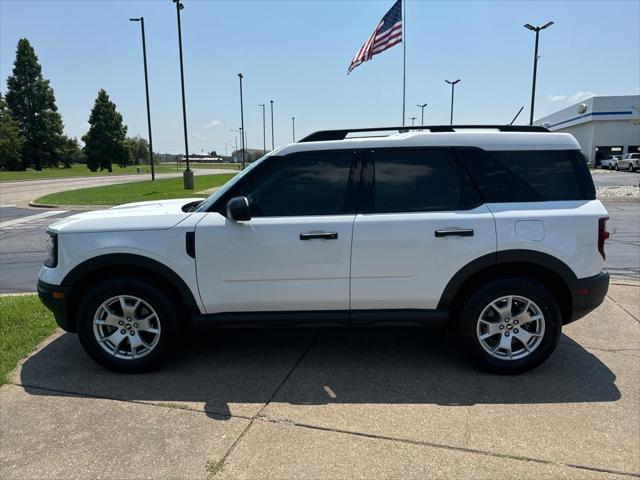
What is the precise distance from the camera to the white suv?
11.9 ft

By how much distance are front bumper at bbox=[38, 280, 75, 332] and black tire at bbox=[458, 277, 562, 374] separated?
3116mm

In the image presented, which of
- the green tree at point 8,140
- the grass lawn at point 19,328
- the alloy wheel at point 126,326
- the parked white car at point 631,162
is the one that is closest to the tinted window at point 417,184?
the alloy wheel at point 126,326

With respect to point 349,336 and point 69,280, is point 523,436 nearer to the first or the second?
point 349,336

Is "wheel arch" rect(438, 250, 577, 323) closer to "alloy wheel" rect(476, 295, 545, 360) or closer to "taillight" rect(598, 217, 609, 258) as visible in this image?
"alloy wheel" rect(476, 295, 545, 360)

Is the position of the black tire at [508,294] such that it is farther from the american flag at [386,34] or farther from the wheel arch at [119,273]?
the american flag at [386,34]

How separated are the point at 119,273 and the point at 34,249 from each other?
280 inches

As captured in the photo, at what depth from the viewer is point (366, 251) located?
361 centimetres

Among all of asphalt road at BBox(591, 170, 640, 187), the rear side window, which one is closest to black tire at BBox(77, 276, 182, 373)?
the rear side window

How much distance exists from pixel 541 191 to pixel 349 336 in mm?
2130

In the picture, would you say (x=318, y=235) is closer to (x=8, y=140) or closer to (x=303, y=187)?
(x=303, y=187)

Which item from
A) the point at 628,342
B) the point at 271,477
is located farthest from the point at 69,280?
the point at 628,342

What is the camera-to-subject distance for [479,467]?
261 cm

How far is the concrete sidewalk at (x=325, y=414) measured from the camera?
2.66 metres

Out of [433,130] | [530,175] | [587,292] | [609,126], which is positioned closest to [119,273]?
[433,130]
